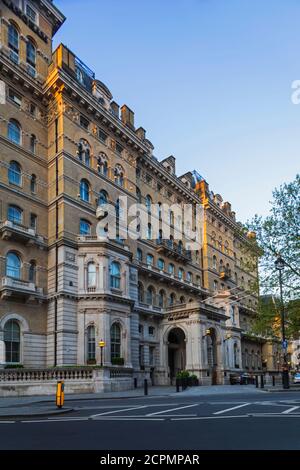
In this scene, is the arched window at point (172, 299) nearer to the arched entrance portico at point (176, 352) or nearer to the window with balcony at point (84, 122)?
the arched entrance portico at point (176, 352)

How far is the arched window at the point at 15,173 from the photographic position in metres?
35.2

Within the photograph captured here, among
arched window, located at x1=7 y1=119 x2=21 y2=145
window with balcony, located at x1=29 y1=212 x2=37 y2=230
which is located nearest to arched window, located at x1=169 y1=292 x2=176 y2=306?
window with balcony, located at x1=29 y1=212 x2=37 y2=230

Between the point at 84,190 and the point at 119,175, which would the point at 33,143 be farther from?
the point at 119,175

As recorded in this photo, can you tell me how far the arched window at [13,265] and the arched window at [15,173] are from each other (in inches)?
209

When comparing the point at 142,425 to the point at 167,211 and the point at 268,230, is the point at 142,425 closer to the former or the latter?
the point at 268,230

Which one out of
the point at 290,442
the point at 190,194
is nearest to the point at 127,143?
the point at 190,194

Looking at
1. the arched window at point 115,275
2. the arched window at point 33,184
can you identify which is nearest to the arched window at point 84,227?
the arched window at point 115,275

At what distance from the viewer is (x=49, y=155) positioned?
128ft

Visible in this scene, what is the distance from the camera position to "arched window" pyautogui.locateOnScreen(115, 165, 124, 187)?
43.9 m

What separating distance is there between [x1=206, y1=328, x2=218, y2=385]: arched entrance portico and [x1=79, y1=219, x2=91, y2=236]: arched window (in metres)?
15.0

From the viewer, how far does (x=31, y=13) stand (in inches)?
1591

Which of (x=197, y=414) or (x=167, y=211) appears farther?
(x=167, y=211)

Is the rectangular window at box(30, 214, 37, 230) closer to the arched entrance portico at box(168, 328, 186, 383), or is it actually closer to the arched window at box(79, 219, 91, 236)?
the arched window at box(79, 219, 91, 236)
